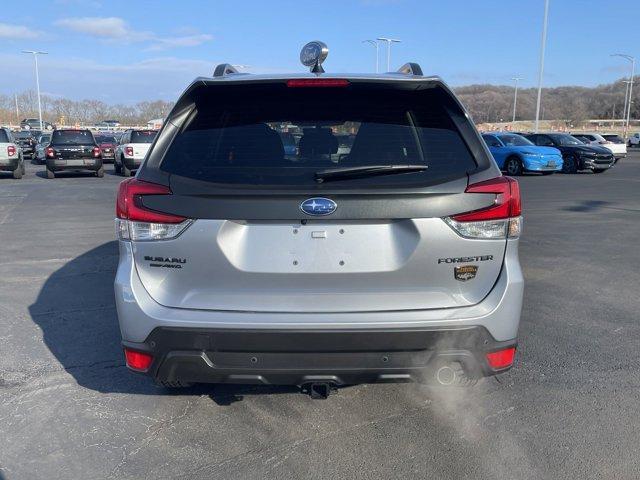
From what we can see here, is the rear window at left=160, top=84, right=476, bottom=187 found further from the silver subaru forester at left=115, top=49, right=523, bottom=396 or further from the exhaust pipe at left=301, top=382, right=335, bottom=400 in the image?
the exhaust pipe at left=301, top=382, right=335, bottom=400

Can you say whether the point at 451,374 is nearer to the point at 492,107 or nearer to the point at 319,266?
the point at 319,266

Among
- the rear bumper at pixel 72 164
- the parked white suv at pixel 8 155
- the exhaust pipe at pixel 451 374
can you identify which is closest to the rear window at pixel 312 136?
the exhaust pipe at pixel 451 374

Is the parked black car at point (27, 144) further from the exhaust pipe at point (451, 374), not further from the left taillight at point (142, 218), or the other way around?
the exhaust pipe at point (451, 374)

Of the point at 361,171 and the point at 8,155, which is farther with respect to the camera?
the point at 8,155

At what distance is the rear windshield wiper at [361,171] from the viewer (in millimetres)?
2768

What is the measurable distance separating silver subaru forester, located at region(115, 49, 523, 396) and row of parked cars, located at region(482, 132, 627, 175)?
20.9 meters

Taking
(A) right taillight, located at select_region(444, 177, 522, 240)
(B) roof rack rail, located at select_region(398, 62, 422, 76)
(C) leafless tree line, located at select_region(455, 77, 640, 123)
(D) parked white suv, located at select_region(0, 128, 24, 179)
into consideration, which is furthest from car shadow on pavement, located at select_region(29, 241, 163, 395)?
(C) leafless tree line, located at select_region(455, 77, 640, 123)

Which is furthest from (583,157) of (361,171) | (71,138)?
(361,171)

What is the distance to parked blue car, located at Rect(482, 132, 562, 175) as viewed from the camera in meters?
22.8

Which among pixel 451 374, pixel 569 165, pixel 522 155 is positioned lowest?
pixel 569 165

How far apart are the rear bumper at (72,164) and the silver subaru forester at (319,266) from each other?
20216mm

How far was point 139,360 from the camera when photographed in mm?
2969

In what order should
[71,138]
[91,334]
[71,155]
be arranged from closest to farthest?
1. [91,334]
2. [71,155]
3. [71,138]

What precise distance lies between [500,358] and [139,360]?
176cm
